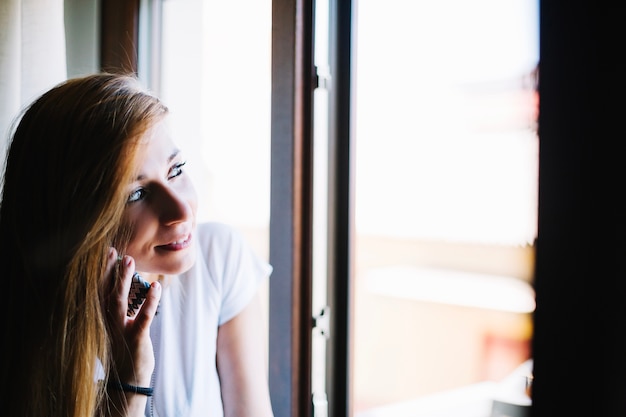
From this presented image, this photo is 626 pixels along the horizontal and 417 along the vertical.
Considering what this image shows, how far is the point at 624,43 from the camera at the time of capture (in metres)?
0.51

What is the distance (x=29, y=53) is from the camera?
1.03m

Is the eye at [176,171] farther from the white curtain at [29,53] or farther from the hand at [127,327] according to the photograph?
the white curtain at [29,53]

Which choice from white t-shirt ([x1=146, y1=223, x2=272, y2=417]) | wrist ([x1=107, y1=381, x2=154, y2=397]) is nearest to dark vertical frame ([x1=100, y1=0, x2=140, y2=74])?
white t-shirt ([x1=146, y1=223, x2=272, y2=417])

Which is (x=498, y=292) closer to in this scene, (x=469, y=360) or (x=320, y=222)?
(x=469, y=360)

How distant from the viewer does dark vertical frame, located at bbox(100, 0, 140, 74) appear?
3.51 ft

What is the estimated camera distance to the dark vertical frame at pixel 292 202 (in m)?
0.81

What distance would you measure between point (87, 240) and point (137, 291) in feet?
0.47

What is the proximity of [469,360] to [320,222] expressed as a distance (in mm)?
363

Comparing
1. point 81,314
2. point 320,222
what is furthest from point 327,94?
point 81,314

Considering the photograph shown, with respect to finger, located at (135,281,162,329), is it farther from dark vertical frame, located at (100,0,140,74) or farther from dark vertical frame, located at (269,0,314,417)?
dark vertical frame, located at (100,0,140,74)

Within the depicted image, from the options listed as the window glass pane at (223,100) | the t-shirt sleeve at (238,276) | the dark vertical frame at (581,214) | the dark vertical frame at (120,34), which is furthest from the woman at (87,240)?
the dark vertical frame at (581,214)

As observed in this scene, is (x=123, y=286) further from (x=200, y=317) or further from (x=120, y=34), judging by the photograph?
(x=120, y=34)

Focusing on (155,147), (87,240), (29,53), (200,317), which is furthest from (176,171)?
(29,53)

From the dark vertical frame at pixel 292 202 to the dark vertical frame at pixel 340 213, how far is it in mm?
58
